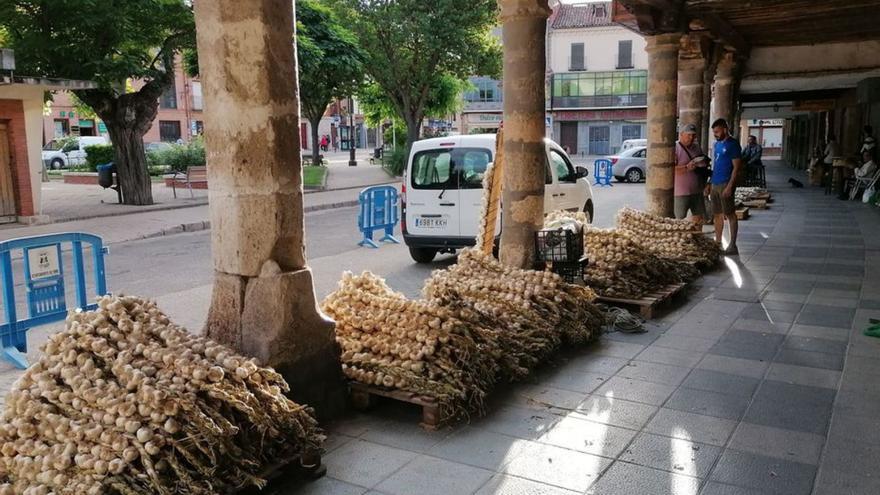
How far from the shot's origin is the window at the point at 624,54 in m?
51.4

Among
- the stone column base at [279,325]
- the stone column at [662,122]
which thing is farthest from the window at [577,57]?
the stone column base at [279,325]

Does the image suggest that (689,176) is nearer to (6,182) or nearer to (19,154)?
(19,154)

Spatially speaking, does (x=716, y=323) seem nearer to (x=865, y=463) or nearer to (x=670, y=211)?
(x=865, y=463)

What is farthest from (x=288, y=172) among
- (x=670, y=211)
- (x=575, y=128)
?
(x=575, y=128)

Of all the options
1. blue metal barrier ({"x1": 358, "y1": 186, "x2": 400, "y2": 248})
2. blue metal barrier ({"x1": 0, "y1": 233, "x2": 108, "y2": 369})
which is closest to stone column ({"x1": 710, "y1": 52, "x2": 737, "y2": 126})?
blue metal barrier ({"x1": 358, "y1": 186, "x2": 400, "y2": 248})

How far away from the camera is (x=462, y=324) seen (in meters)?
4.46

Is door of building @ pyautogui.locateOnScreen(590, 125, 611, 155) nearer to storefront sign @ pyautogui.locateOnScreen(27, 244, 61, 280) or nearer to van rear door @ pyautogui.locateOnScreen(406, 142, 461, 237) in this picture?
van rear door @ pyautogui.locateOnScreen(406, 142, 461, 237)

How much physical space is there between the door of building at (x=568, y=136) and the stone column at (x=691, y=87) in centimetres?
4009

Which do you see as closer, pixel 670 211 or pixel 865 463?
pixel 865 463

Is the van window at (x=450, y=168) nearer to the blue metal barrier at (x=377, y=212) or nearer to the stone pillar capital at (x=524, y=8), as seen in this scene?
the blue metal barrier at (x=377, y=212)

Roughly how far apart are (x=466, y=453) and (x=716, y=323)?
11.3 feet

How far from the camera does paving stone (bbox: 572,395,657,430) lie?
413 centimetres

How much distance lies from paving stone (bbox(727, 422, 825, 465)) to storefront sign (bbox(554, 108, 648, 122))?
1978 inches

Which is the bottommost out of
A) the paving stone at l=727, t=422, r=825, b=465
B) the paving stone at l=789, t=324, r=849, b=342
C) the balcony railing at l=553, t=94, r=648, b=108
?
the paving stone at l=727, t=422, r=825, b=465
